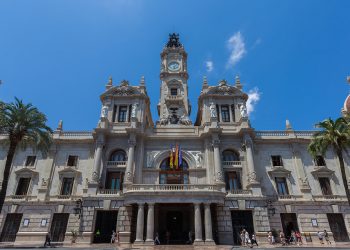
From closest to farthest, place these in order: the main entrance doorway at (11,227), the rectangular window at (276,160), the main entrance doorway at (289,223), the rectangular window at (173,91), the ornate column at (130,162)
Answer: the main entrance doorway at (11,227)
the main entrance doorway at (289,223)
the ornate column at (130,162)
the rectangular window at (276,160)
the rectangular window at (173,91)

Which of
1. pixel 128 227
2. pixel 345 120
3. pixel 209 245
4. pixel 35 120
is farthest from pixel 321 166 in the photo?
pixel 35 120

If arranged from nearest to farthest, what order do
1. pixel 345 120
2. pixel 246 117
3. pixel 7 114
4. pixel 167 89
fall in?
pixel 7 114, pixel 345 120, pixel 246 117, pixel 167 89

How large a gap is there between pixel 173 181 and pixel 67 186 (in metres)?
14.3

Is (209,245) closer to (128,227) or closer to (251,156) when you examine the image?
(128,227)

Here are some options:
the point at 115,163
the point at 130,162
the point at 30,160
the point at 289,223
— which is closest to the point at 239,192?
the point at 289,223

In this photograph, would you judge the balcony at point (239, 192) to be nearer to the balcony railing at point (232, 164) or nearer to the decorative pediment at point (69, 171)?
the balcony railing at point (232, 164)

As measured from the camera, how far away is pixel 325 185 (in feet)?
110

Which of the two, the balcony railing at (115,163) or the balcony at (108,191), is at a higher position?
the balcony railing at (115,163)

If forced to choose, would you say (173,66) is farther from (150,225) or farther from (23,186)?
(23,186)

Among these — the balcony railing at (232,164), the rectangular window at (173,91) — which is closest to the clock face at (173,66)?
the rectangular window at (173,91)

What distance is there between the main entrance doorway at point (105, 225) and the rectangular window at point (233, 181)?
49.2 ft

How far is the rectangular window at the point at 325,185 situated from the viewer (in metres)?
33.1

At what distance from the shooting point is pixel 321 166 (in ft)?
113

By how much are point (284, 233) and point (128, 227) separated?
19.0 m
